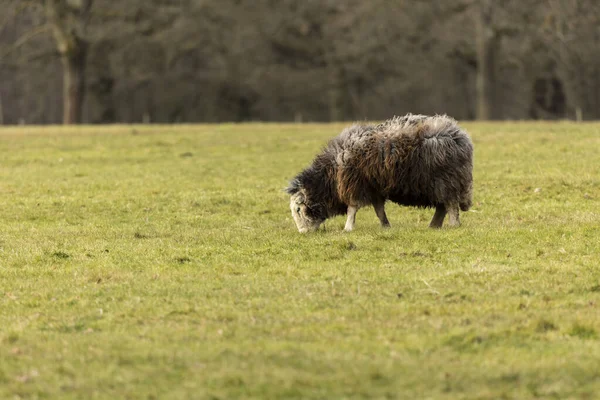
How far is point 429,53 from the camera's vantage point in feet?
190

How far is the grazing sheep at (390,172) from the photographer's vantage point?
49.0 feet

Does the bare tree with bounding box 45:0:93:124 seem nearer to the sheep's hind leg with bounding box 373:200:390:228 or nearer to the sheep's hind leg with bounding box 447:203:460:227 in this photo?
the sheep's hind leg with bounding box 373:200:390:228

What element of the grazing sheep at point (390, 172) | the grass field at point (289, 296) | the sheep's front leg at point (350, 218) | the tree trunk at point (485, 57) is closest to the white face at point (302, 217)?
the grazing sheep at point (390, 172)

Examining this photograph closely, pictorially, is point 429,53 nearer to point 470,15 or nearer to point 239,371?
point 470,15

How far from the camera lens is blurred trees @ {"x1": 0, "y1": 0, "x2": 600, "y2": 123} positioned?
1916 inches

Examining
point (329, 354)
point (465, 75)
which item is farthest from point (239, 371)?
point (465, 75)

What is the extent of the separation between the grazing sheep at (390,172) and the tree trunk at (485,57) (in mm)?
32485

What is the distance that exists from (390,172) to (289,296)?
450 centimetres

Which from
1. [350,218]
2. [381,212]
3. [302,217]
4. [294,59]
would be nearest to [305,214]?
[302,217]

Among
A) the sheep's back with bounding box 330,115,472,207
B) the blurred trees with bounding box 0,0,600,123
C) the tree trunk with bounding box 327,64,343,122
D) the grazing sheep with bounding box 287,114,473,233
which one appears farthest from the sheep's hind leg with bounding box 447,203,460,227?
the tree trunk with bounding box 327,64,343,122

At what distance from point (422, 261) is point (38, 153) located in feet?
63.5

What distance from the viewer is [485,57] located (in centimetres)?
4797

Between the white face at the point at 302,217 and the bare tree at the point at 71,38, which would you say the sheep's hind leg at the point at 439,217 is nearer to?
the white face at the point at 302,217

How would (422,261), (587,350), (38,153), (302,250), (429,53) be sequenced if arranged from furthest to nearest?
(429,53)
(38,153)
(302,250)
(422,261)
(587,350)
